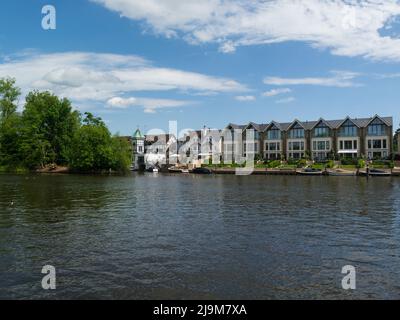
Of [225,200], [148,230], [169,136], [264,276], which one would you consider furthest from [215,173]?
[264,276]

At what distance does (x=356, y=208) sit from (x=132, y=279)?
22751 mm

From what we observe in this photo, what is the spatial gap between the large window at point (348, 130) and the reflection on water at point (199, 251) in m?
77.5

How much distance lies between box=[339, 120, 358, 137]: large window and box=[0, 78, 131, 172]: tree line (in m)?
58.2

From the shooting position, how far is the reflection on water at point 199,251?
12289 mm

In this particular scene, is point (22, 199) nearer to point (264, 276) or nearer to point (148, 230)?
point (148, 230)

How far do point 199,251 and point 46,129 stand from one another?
96.9 meters

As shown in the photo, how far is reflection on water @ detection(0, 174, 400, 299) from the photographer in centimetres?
1229

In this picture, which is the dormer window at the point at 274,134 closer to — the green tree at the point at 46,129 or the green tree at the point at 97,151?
the green tree at the point at 97,151

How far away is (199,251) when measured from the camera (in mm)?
16641

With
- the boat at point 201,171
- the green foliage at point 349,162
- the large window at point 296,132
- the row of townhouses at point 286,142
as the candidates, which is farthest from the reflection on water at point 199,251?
the large window at point 296,132

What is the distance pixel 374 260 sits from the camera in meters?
15.4

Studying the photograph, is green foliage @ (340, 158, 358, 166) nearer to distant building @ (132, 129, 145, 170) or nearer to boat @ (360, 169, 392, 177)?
boat @ (360, 169, 392, 177)

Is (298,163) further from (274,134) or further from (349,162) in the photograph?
(274,134)
